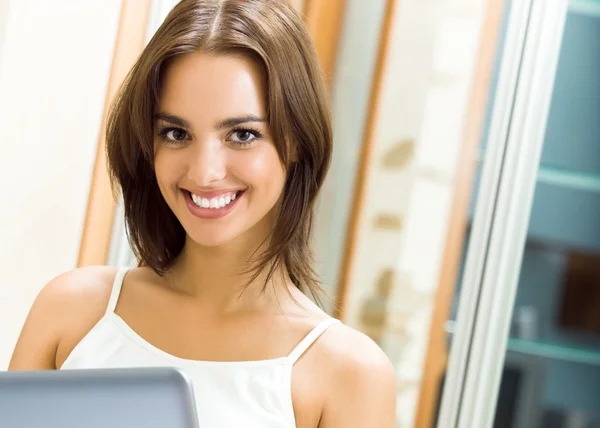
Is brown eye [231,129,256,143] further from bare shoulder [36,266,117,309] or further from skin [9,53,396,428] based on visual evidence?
bare shoulder [36,266,117,309]

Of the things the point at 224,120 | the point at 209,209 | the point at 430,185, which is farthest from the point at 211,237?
the point at 430,185

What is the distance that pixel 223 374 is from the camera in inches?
47.2

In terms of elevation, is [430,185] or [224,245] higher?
[430,185]

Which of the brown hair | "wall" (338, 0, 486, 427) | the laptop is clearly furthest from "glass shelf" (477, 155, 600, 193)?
the laptop

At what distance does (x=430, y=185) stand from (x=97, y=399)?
1417mm

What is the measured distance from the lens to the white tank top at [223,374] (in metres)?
1.17

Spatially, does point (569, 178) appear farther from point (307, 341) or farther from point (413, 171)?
point (307, 341)

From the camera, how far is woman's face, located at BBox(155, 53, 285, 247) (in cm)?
110

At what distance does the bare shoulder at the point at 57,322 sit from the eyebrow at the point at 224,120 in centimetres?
31

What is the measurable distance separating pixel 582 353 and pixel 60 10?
1.26 metres

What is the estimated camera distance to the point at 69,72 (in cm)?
167

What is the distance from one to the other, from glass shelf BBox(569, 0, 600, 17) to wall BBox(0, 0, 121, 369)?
908mm

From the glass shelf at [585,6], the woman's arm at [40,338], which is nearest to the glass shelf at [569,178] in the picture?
the glass shelf at [585,6]

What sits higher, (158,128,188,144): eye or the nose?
(158,128,188,144): eye
